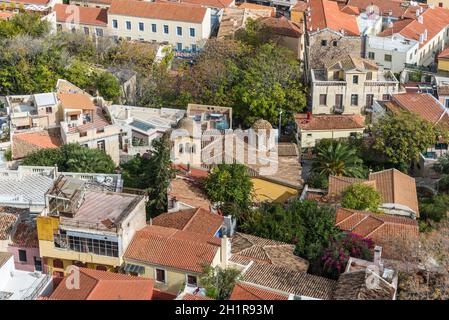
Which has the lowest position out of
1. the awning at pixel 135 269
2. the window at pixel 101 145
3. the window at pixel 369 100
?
the awning at pixel 135 269

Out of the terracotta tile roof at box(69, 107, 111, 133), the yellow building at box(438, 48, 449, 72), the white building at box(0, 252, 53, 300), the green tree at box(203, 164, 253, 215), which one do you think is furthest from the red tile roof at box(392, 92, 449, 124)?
the white building at box(0, 252, 53, 300)

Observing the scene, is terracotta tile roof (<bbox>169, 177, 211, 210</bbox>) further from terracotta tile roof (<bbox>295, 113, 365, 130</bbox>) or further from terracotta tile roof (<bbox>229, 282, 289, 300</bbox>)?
terracotta tile roof (<bbox>295, 113, 365, 130</bbox>)

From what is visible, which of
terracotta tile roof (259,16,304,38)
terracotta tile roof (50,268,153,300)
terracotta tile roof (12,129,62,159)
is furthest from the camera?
terracotta tile roof (259,16,304,38)

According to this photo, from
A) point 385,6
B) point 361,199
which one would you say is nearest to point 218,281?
point 361,199

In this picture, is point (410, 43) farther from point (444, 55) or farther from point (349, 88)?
point (349, 88)

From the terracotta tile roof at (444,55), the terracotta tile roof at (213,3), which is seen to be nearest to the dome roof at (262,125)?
the terracotta tile roof at (444,55)

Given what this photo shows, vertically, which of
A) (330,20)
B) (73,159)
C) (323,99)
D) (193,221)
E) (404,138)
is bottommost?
(193,221)

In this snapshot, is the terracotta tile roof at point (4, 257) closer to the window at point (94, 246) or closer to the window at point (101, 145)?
the window at point (94, 246)
